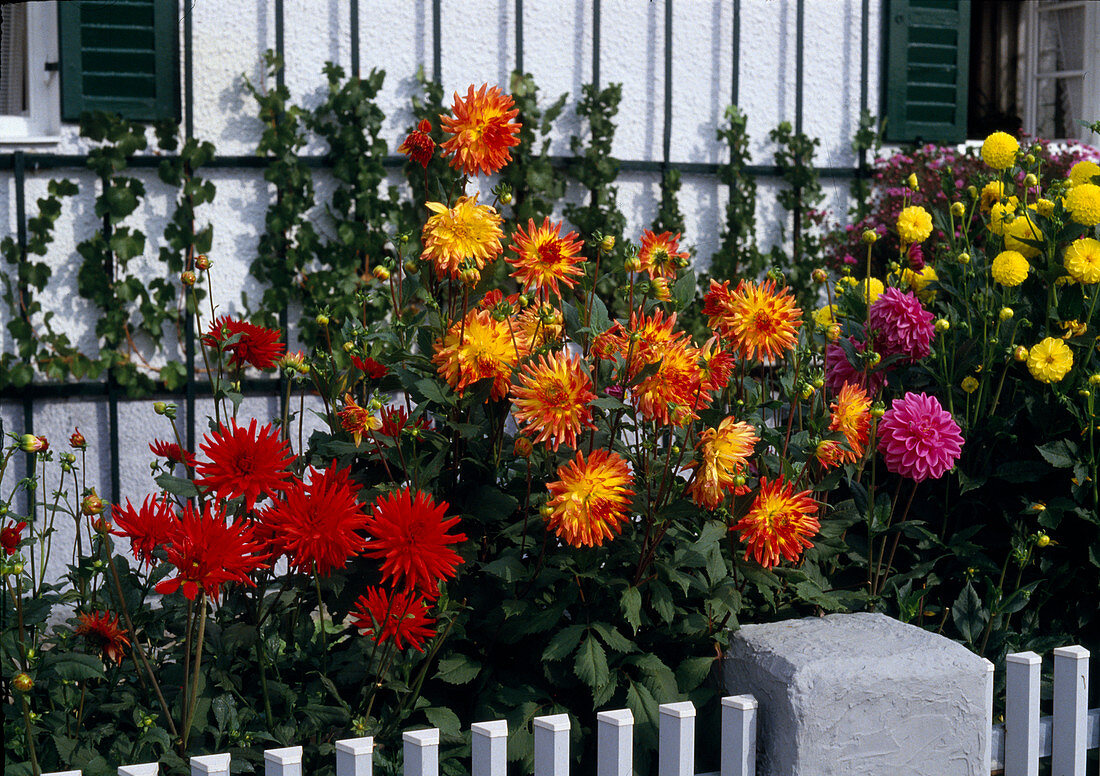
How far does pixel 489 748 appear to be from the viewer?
4.87 feet

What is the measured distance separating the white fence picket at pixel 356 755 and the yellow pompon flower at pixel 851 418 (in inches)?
33.8

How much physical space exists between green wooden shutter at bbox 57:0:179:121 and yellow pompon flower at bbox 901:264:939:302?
2363 mm

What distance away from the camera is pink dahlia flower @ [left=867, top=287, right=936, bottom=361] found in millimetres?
2047

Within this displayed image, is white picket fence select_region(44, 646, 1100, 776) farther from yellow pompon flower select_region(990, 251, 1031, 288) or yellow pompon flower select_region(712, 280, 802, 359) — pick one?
yellow pompon flower select_region(990, 251, 1031, 288)

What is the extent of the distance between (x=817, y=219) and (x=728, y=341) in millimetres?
2821

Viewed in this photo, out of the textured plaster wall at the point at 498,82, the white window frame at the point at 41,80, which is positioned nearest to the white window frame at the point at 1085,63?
the textured plaster wall at the point at 498,82

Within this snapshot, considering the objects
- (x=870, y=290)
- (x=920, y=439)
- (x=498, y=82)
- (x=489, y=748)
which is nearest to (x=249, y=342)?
(x=489, y=748)

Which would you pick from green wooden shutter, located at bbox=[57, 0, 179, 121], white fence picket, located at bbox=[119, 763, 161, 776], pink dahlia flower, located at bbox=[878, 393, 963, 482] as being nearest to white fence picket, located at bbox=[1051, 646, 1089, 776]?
pink dahlia flower, located at bbox=[878, 393, 963, 482]

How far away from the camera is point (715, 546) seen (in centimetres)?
168

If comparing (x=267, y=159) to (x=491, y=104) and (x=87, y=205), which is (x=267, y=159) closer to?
(x=87, y=205)

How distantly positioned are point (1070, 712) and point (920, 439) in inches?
19.3

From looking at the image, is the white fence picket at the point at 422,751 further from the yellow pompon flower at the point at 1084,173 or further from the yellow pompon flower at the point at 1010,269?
the yellow pompon flower at the point at 1084,173

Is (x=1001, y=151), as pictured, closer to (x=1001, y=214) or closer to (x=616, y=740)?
(x=1001, y=214)

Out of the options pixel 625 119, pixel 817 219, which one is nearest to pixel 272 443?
pixel 625 119
